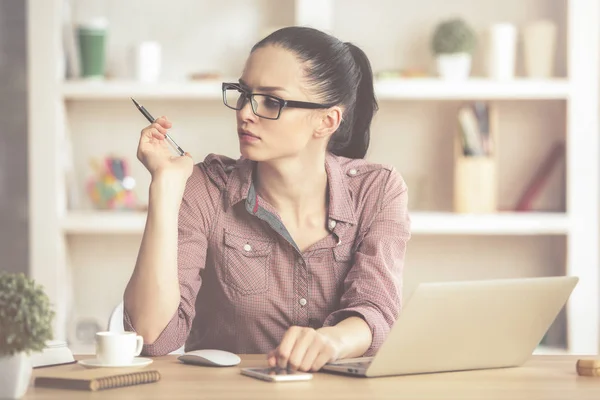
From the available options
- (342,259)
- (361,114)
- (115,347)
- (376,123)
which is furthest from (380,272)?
(376,123)

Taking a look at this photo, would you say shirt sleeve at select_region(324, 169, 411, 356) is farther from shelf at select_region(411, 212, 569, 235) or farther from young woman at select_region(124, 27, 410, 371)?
shelf at select_region(411, 212, 569, 235)

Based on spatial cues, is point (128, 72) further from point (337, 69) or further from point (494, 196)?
point (337, 69)

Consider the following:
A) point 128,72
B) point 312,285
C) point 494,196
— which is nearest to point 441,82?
point 494,196

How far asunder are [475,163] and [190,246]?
1758mm

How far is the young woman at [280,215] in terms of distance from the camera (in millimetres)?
1889

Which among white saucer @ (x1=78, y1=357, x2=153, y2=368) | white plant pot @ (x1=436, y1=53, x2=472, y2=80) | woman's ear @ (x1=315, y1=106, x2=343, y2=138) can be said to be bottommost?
white saucer @ (x1=78, y1=357, x2=153, y2=368)

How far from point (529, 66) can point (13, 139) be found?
196 centimetres

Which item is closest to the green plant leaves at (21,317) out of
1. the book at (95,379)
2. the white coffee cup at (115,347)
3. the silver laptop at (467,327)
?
the book at (95,379)

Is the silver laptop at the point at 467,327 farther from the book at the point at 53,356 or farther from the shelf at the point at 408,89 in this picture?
the shelf at the point at 408,89

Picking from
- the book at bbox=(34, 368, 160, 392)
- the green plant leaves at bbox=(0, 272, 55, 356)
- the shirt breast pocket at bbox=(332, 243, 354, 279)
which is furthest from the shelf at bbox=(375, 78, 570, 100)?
the green plant leaves at bbox=(0, 272, 55, 356)

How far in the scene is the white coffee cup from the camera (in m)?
1.46

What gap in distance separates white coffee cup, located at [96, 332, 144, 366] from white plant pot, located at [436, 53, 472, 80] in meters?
2.23

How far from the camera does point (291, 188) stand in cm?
207

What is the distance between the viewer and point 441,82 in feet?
11.2
